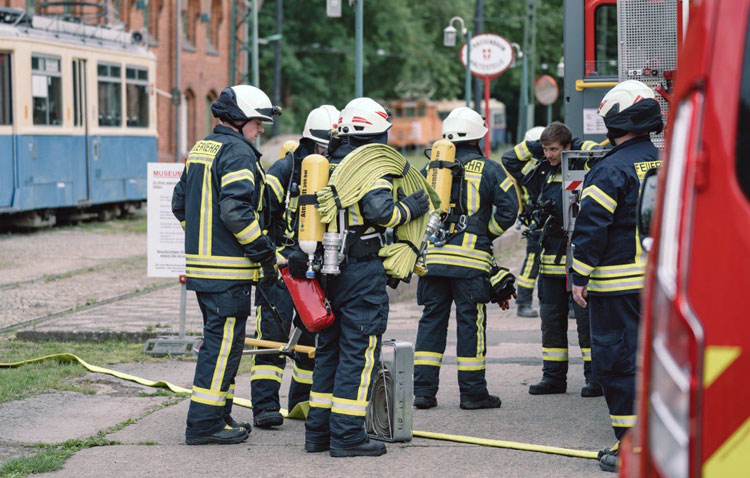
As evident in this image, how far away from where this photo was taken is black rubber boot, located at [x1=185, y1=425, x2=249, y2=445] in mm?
6957

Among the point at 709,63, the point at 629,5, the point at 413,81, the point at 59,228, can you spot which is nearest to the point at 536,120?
the point at 413,81

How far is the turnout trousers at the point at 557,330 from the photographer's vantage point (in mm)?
8711

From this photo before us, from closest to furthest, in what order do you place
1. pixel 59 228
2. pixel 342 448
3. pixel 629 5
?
1. pixel 342 448
2. pixel 629 5
3. pixel 59 228

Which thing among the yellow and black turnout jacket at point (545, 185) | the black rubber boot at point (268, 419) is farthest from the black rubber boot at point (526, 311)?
the black rubber boot at point (268, 419)

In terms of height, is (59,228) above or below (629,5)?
below

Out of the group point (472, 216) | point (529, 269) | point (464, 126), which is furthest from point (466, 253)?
point (529, 269)

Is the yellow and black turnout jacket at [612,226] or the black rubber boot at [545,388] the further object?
the black rubber boot at [545,388]

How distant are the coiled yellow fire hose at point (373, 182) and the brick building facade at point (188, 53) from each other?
31880 millimetres

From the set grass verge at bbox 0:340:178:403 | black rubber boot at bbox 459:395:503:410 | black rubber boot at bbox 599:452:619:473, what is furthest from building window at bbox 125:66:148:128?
black rubber boot at bbox 599:452:619:473

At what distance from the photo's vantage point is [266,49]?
56.7 metres

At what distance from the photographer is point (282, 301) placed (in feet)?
25.9

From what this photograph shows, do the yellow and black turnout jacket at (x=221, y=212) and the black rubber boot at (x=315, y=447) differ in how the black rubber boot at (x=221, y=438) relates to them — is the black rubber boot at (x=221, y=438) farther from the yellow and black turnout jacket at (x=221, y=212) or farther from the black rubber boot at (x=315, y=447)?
the yellow and black turnout jacket at (x=221, y=212)

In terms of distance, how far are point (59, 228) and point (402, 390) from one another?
55.9ft

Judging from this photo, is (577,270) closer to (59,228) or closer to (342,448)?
(342,448)
